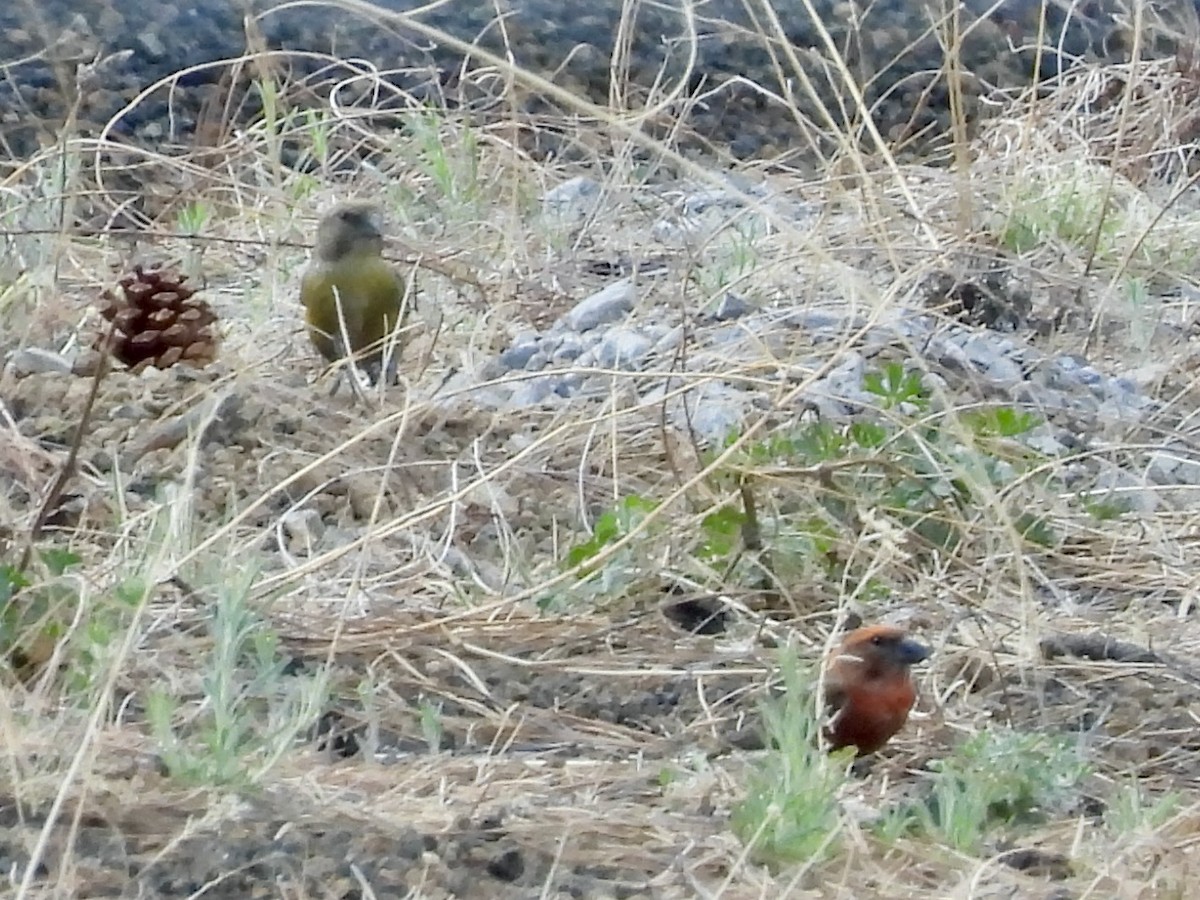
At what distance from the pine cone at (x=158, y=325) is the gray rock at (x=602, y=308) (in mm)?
737

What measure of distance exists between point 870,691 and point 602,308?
6.69 ft

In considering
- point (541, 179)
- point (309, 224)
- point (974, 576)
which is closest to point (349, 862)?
point (974, 576)

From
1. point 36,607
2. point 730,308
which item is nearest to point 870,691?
point 36,607

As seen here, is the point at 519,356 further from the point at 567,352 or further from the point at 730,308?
the point at 730,308

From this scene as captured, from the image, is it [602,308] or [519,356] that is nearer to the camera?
[519,356]

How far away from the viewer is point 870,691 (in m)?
2.38

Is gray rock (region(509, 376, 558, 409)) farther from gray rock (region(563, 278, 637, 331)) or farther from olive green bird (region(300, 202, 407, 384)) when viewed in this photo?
gray rock (region(563, 278, 637, 331))

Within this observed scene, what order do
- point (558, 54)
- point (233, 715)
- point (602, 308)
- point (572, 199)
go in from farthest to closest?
point (558, 54) → point (572, 199) → point (602, 308) → point (233, 715)

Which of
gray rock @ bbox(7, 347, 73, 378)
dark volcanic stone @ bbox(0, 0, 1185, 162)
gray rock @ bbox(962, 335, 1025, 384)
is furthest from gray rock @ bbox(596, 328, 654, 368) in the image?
dark volcanic stone @ bbox(0, 0, 1185, 162)

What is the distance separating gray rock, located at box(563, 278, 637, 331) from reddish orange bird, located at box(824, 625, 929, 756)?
1.92 metres

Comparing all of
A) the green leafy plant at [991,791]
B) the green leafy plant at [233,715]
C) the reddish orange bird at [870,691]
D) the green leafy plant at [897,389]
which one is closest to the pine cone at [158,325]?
the green leafy plant at [897,389]

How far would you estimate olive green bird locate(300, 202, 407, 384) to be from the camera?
3.88 meters

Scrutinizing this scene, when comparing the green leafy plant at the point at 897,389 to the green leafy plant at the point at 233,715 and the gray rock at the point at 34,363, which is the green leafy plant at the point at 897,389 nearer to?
the green leafy plant at the point at 233,715

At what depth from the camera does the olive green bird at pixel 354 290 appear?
3881mm
